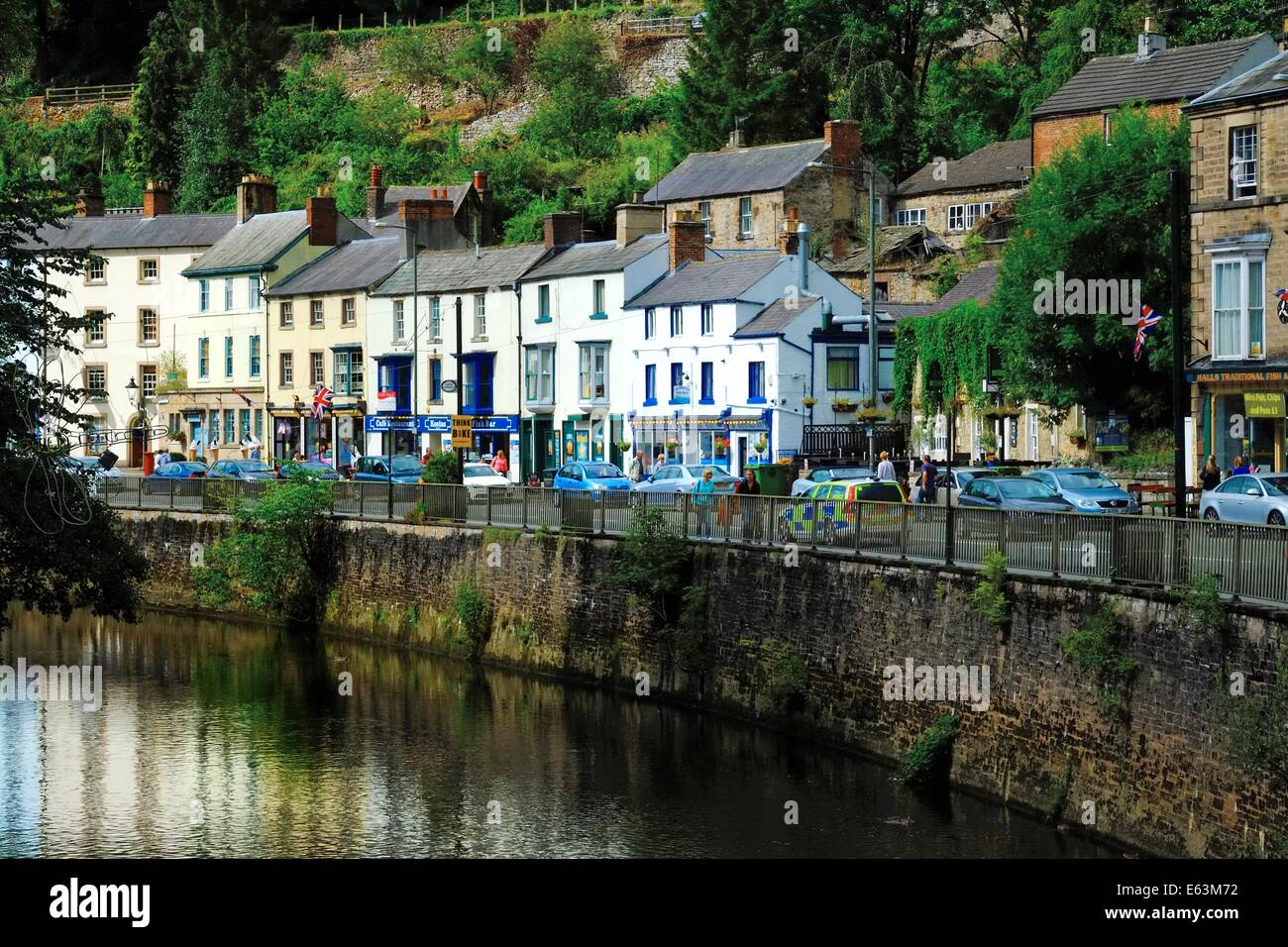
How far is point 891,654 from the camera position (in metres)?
33.3

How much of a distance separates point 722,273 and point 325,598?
2094cm

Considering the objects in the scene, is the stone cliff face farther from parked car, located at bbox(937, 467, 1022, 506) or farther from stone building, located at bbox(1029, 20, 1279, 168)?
stone building, located at bbox(1029, 20, 1279, 168)

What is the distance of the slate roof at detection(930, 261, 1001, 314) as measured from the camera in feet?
221

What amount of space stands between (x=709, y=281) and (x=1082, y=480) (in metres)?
27.1

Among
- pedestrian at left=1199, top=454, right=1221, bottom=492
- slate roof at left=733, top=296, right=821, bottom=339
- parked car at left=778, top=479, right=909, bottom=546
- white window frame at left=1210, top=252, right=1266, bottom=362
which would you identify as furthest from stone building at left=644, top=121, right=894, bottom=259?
parked car at left=778, top=479, right=909, bottom=546

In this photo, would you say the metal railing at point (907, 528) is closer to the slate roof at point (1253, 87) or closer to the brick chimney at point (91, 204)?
the slate roof at point (1253, 87)

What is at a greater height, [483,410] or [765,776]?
[483,410]

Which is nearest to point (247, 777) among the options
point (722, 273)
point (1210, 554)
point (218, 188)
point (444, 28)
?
point (1210, 554)

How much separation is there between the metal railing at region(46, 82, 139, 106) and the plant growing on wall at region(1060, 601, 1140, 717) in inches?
4063

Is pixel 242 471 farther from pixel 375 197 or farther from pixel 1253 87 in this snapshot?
pixel 1253 87

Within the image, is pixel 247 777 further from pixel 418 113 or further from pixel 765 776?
pixel 418 113

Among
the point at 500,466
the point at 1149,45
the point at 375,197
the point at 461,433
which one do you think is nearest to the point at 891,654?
the point at 461,433

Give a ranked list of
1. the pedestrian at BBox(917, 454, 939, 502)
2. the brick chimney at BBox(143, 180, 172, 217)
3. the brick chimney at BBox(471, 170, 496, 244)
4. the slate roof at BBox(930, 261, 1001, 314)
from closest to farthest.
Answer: the pedestrian at BBox(917, 454, 939, 502)
the slate roof at BBox(930, 261, 1001, 314)
the brick chimney at BBox(471, 170, 496, 244)
the brick chimney at BBox(143, 180, 172, 217)

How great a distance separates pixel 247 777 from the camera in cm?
3566
